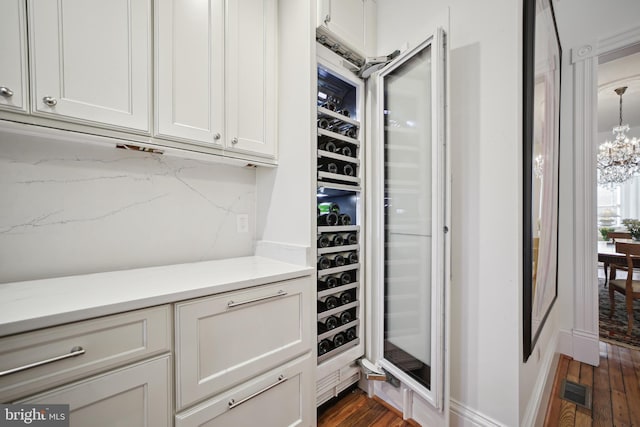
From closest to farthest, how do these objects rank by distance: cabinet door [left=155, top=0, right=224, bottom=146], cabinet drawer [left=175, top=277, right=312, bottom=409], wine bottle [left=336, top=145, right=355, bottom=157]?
cabinet drawer [left=175, top=277, right=312, bottom=409]
cabinet door [left=155, top=0, right=224, bottom=146]
wine bottle [left=336, top=145, right=355, bottom=157]

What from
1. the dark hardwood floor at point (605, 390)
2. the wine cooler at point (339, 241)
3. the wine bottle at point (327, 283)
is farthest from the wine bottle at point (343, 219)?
the dark hardwood floor at point (605, 390)

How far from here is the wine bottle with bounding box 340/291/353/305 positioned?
5.68 feet

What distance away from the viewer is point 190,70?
125 cm

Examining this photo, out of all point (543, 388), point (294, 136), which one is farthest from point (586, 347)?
point (294, 136)

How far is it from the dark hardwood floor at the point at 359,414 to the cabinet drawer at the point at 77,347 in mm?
1208

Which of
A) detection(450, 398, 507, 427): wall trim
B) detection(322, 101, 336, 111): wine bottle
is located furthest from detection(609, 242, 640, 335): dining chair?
detection(322, 101, 336, 111): wine bottle

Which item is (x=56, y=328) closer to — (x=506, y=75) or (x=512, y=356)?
(x=512, y=356)

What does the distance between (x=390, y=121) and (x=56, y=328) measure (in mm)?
1860

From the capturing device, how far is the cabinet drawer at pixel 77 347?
678 millimetres

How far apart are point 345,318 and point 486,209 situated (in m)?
1.11

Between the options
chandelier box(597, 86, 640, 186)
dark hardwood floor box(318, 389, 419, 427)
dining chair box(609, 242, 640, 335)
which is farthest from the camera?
chandelier box(597, 86, 640, 186)

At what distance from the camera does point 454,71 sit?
147cm

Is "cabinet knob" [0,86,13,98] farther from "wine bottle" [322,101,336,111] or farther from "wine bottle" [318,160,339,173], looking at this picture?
"wine bottle" [322,101,336,111]

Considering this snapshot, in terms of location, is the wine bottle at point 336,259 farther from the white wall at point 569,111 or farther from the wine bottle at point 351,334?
the white wall at point 569,111
